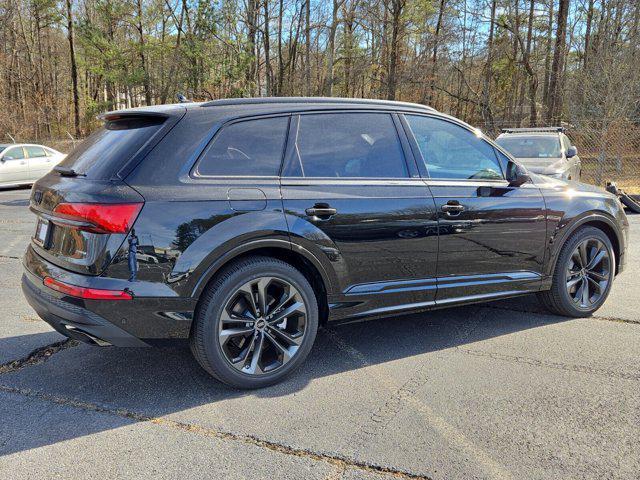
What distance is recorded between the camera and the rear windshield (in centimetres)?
292

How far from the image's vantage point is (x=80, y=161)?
3197 mm

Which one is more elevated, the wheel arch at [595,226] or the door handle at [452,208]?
the door handle at [452,208]

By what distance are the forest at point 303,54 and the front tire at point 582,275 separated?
2140 cm

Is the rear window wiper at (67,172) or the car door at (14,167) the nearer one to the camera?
the rear window wiper at (67,172)

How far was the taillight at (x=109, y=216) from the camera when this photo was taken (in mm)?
2709

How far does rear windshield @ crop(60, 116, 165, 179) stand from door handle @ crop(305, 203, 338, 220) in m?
1.03

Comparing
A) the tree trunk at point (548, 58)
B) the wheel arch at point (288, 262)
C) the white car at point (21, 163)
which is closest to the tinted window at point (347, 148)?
the wheel arch at point (288, 262)

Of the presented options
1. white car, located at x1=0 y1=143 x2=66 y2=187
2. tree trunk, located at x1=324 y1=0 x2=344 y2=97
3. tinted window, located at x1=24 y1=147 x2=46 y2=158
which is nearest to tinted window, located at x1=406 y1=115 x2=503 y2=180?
white car, located at x1=0 y1=143 x2=66 y2=187

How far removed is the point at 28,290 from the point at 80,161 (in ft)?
2.81

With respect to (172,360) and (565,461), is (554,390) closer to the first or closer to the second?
(565,461)

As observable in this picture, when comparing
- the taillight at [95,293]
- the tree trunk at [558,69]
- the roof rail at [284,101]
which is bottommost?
the taillight at [95,293]

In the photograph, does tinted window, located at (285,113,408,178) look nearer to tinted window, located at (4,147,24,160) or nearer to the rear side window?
the rear side window

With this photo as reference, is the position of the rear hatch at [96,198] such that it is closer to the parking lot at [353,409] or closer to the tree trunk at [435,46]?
the parking lot at [353,409]

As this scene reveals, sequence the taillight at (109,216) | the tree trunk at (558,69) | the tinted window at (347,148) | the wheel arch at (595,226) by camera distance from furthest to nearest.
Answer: the tree trunk at (558,69)
the wheel arch at (595,226)
the tinted window at (347,148)
the taillight at (109,216)
